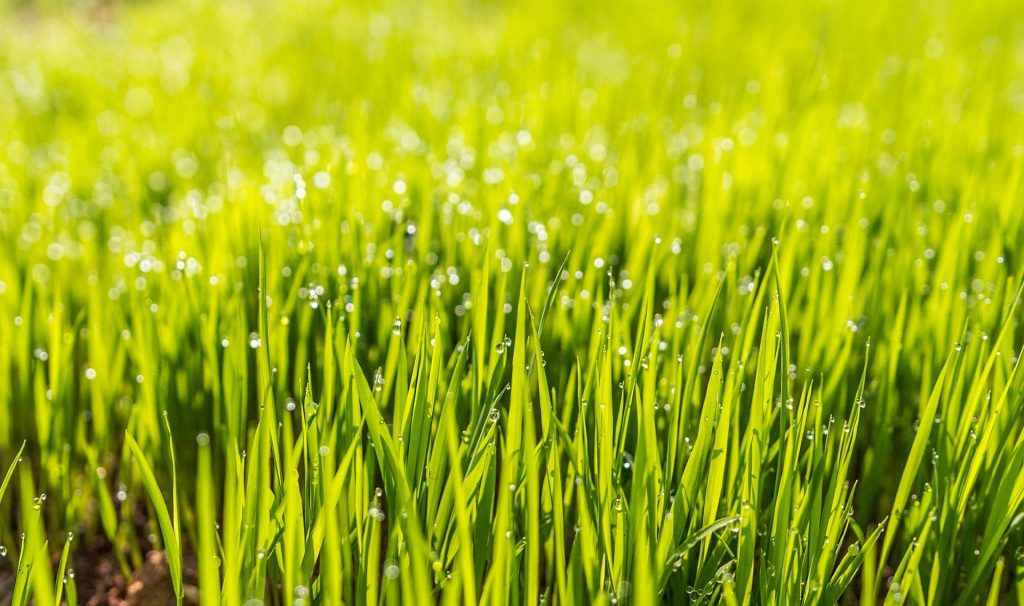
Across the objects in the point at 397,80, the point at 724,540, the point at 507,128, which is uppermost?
the point at 397,80

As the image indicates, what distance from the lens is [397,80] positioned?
2.91m

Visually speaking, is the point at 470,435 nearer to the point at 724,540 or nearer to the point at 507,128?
the point at 724,540

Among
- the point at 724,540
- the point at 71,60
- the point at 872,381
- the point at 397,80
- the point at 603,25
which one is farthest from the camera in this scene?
the point at 603,25

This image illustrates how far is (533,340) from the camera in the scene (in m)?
1.01

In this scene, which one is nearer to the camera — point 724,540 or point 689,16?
point 724,540

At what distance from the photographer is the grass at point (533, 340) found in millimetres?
891

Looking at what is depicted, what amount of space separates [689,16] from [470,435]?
125 inches

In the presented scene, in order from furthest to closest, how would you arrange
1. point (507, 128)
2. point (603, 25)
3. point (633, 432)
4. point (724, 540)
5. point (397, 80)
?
point (603, 25), point (397, 80), point (507, 128), point (633, 432), point (724, 540)

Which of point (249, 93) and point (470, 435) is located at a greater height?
point (249, 93)

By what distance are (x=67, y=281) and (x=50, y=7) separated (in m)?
4.59

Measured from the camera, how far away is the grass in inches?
35.1

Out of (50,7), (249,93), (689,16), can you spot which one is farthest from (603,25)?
(50,7)

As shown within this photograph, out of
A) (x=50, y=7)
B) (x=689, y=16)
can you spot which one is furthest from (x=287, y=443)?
(x=50, y=7)

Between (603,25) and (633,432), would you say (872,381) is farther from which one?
(603,25)
